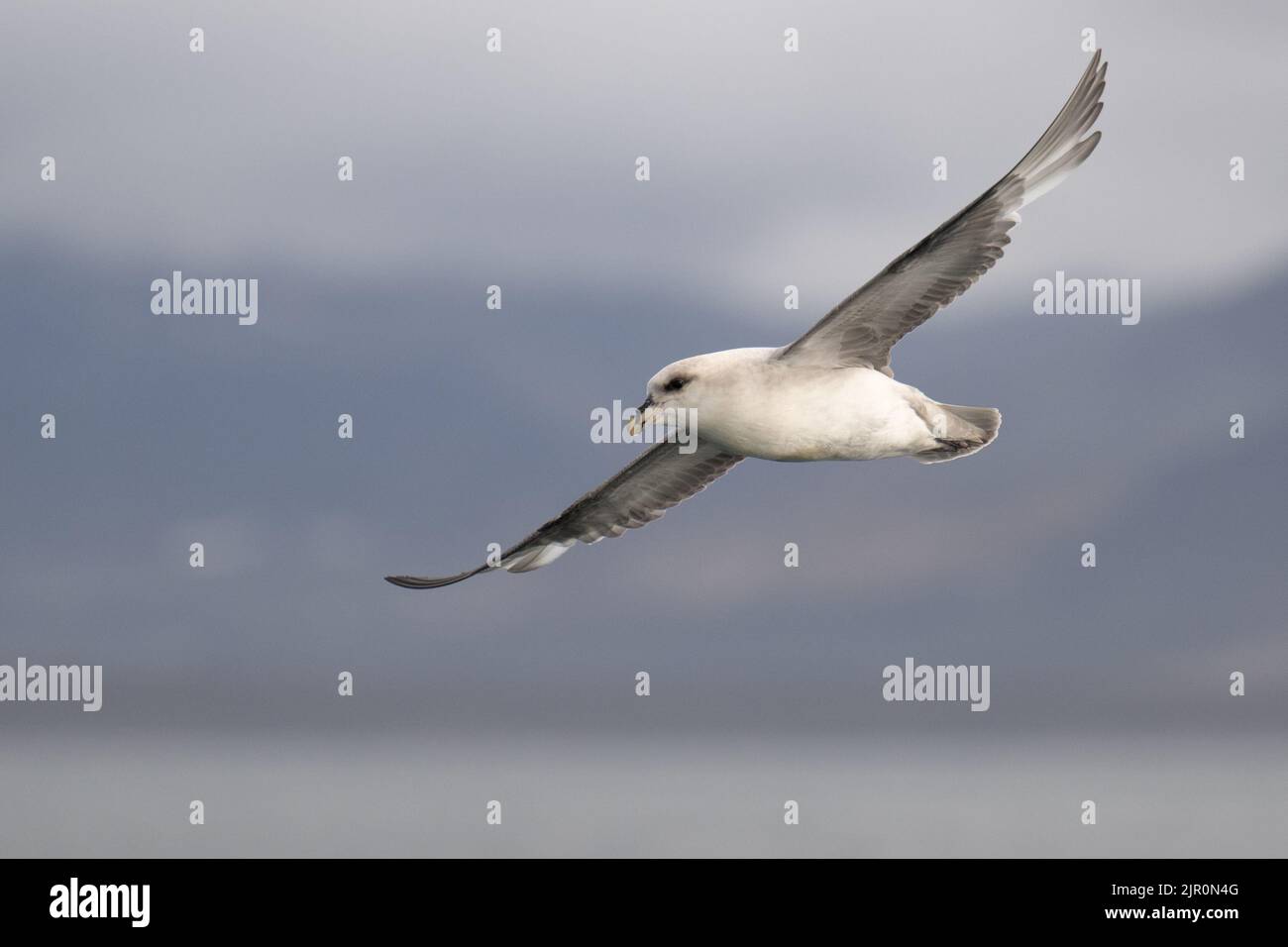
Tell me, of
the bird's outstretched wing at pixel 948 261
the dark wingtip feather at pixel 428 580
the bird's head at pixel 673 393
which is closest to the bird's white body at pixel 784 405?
the bird's head at pixel 673 393

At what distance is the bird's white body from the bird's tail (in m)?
0.54

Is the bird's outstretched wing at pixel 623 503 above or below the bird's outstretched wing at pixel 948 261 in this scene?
below

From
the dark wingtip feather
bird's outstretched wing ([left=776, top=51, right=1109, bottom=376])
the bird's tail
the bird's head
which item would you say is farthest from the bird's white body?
the dark wingtip feather

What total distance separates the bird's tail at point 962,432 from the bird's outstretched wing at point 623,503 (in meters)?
1.71

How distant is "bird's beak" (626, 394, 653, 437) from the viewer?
10.6 m

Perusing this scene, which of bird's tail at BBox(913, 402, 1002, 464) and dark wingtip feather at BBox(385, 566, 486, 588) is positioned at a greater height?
bird's tail at BBox(913, 402, 1002, 464)

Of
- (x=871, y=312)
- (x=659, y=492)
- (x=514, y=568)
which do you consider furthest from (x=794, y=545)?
(x=871, y=312)

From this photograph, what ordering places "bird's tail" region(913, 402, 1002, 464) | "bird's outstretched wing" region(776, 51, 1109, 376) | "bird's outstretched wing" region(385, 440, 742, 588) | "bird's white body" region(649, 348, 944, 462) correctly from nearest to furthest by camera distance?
"bird's outstretched wing" region(776, 51, 1109, 376) → "bird's white body" region(649, 348, 944, 462) → "bird's tail" region(913, 402, 1002, 464) → "bird's outstretched wing" region(385, 440, 742, 588)

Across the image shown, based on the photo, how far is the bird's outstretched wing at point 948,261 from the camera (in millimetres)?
10039

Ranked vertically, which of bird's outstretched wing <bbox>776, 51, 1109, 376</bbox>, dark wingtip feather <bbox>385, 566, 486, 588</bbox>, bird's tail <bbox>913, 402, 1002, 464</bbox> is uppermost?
bird's outstretched wing <bbox>776, 51, 1109, 376</bbox>

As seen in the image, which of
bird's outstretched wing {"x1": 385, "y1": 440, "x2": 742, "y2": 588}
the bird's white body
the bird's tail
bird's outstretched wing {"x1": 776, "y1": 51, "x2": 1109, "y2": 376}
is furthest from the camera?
bird's outstretched wing {"x1": 385, "y1": 440, "x2": 742, "y2": 588}

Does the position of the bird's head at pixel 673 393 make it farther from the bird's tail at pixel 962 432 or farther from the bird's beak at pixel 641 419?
the bird's tail at pixel 962 432

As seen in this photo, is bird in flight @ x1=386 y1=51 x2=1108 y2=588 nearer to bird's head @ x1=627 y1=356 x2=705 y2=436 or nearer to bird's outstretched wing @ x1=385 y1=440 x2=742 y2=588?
bird's head @ x1=627 y1=356 x2=705 y2=436

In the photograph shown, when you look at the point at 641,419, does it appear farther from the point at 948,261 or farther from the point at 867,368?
the point at 948,261
